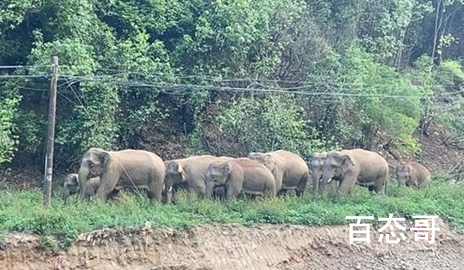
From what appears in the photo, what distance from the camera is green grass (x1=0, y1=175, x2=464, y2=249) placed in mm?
12469

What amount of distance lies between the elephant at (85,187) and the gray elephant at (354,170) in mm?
5027

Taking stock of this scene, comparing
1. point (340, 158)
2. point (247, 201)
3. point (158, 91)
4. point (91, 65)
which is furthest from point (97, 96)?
point (340, 158)

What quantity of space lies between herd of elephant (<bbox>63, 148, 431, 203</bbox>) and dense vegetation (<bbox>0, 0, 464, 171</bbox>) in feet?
6.44

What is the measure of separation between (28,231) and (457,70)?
19130 millimetres

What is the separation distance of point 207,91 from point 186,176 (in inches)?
173

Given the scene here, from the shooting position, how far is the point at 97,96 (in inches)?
697

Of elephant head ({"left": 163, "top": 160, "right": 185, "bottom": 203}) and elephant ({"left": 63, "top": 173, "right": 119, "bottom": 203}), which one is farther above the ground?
elephant head ({"left": 163, "top": 160, "right": 185, "bottom": 203})

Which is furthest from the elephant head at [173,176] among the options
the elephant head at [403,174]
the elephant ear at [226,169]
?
the elephant head at [403,174]

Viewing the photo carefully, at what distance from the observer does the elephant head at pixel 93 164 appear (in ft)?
49.2

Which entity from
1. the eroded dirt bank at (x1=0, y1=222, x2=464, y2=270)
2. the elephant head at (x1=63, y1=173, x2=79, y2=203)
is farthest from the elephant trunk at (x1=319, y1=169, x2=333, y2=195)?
the elephant head at (x1=63, y1=173, x2=79, y2=203)

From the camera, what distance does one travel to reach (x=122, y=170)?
50.3 ft

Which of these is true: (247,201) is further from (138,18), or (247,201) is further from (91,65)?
(138,18)

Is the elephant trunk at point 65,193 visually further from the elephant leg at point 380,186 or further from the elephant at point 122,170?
Result: the elephant leg at point 380,186

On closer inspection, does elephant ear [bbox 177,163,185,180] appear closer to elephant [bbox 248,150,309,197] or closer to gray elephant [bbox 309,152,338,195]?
elephant [bbox 248,150,309,197]
